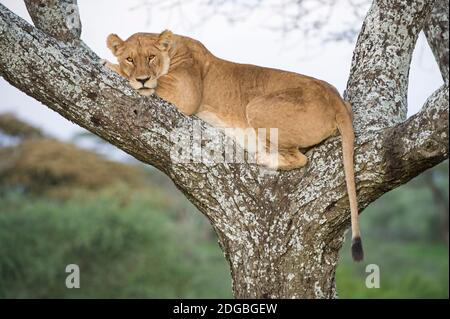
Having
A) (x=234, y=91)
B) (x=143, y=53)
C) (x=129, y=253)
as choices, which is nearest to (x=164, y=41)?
(x=143, y=53)

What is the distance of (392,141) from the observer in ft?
13.0

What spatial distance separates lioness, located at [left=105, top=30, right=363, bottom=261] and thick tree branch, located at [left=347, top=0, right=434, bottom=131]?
0.20 meters

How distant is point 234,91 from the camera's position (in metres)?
5.02

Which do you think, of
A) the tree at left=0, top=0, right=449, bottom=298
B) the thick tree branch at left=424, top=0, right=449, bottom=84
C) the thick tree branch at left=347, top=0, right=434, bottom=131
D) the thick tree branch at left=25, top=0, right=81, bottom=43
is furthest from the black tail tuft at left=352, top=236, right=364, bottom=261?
the thick tree branch at left=25, top=0, right=81, bottom=43

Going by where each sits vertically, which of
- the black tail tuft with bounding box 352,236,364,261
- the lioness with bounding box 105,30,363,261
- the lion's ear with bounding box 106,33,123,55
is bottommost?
the black tail tuft with bounding box 352,236,364,261

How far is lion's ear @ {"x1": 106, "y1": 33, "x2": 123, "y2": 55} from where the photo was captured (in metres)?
4.97

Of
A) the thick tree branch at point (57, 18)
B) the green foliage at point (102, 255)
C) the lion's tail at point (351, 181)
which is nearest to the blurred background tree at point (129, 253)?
the green foliage at point (102, 255)

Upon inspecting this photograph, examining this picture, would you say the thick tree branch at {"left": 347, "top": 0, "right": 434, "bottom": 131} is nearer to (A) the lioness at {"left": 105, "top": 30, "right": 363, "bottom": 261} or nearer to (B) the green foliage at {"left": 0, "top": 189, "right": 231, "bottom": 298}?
(A) the lioness at {"left": 105, "top": 30, "right": 363, "bottom": 261}

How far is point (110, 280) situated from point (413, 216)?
38.8ft

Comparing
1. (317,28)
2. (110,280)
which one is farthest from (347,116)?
(110,280)

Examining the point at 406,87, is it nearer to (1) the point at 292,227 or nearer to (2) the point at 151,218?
(1) the point at 292,227

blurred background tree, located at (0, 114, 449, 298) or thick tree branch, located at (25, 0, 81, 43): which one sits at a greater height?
blurred background tree, located at (0, 114, 449, 298)

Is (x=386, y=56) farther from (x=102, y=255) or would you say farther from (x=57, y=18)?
(x=102, y=255)

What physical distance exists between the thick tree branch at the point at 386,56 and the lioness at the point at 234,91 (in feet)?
0.65
